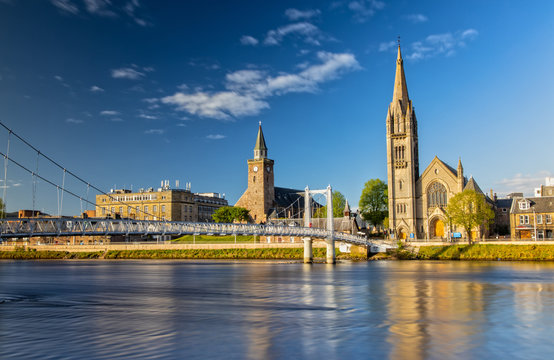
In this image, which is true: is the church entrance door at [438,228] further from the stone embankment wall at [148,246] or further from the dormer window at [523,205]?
the stone embankment wall at [148,246]

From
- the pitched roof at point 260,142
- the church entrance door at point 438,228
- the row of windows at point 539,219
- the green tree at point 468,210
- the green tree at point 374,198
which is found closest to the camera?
the green tree at point 468,210

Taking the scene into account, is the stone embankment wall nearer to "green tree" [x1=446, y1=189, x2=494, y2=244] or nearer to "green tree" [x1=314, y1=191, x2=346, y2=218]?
"green tree" [x1=446, y1=189, x2=494, y2=244]

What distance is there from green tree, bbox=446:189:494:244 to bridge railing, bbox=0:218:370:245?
13.7 m

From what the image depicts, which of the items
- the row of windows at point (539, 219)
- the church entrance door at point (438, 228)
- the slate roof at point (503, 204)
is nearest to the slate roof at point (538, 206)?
the row of windows at point (539, 219)

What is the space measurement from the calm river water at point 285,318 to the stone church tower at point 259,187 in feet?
281

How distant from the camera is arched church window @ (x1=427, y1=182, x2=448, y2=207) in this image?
94.1 m

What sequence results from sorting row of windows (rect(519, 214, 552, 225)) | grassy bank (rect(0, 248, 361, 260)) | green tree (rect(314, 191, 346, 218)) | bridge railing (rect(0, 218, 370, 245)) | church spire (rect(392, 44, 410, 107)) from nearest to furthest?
bridge railing (rect(0, 218, 370, 245))
row of windows (rect(519, 214, 552, 225))
grassy bank (rect(0, 248, 361, 260))
church spire (rect(392, 44, 410, 107))
green tree (rect(314, 191, 346, 218))

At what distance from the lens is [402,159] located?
98.6m

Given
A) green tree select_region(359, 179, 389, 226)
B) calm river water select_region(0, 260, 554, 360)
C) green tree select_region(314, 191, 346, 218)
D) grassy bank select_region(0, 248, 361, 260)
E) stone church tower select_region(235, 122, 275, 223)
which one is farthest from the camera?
stone church tower select_region(235, 122, 275, 223)

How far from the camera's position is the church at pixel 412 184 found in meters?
93.1

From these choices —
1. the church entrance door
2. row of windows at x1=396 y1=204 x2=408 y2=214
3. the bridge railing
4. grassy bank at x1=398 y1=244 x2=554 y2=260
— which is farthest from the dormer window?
the bridge railing

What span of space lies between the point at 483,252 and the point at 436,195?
21682 millimetres

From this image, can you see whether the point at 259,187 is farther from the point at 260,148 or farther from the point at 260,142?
the point at 260,142

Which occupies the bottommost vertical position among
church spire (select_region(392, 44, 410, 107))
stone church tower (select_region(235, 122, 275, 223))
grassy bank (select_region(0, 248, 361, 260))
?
grassy bank (select_region(0, 248, 361, 260))
